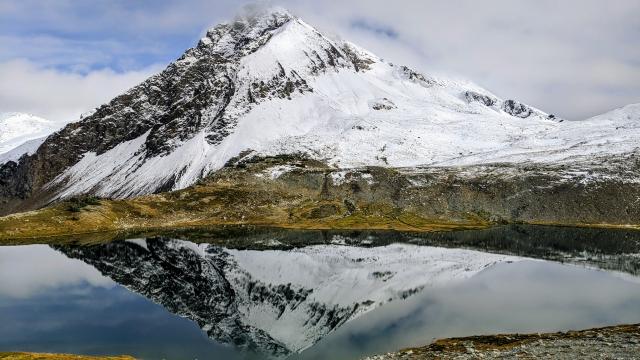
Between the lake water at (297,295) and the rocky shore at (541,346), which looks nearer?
the rocky shore at (541,346)

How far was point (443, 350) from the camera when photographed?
5872 centimetres

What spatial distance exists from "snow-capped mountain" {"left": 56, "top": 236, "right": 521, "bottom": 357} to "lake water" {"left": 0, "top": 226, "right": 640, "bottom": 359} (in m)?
0.28

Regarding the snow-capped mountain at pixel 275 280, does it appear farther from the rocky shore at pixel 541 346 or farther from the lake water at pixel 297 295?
the rocky shore at pixel 541 346

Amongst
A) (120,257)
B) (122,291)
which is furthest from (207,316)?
(120,257)

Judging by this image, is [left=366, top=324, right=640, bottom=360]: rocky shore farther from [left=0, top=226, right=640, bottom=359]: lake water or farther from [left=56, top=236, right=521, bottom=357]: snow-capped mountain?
[left=56, top=236, right=521, bottom=357]: snow-capped mountain

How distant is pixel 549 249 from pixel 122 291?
346 ft

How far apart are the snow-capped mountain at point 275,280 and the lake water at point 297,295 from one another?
0.28 meters

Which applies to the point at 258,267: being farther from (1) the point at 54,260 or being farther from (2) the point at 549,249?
(2) the point at 549,249

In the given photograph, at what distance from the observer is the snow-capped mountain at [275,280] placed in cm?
7438

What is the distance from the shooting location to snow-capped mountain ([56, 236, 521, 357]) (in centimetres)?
7438

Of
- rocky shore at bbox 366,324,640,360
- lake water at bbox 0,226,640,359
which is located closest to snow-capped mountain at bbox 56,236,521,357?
lake water at bbox 0,226,640,359

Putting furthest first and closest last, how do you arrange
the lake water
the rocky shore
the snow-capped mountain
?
the snow-capped mountain < the lake water < the rocky shore

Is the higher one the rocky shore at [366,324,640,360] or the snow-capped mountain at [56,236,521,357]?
the snow-capped mountain at [56,236,521,357]

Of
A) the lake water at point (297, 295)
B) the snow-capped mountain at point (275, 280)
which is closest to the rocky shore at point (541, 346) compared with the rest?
the lake water at point (297, 295)
